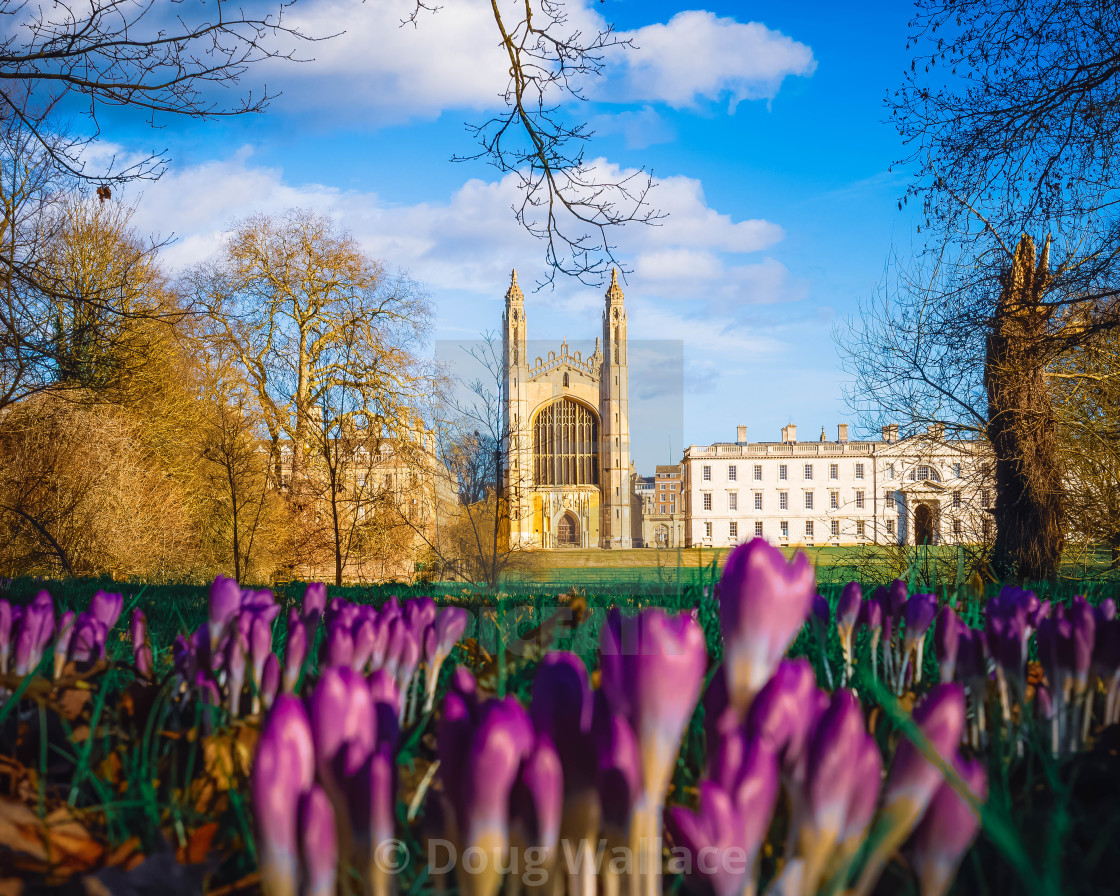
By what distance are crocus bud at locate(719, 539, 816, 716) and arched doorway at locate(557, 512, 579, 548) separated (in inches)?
2348

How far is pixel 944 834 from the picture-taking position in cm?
45

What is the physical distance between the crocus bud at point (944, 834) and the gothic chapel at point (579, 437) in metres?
56.8

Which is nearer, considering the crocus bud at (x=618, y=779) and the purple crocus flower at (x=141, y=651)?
the crocus bud at (x=618, y=779)

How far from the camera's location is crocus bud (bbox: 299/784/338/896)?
0.41 metres

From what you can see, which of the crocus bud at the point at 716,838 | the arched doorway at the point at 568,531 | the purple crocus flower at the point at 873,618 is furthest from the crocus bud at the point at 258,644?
the arched doorway at the point at 568,531

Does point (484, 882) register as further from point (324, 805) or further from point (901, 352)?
point (901, 352)

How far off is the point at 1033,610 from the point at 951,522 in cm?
→ 930

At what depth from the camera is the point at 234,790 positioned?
0.70 metres

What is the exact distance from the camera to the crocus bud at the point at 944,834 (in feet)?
1.46

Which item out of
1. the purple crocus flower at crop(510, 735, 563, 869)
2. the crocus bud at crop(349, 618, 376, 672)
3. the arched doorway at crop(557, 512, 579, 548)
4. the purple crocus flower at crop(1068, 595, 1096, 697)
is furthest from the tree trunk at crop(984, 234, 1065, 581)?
the arched doorway at crop(557, 512, 579, 548)

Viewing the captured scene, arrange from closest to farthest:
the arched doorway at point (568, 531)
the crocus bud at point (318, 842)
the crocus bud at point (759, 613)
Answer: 1. the crocus bud at point (318, 842)
2. the crocus bud at point (759, 613)
3. the arched doorway at point (568, 531)

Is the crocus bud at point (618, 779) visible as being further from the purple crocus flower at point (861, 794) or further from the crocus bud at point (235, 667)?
the crocus bud at point (235, 667)

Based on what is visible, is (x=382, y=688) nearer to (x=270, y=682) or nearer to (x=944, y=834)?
(x=270, y=682)

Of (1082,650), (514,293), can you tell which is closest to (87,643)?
(1082,650)
